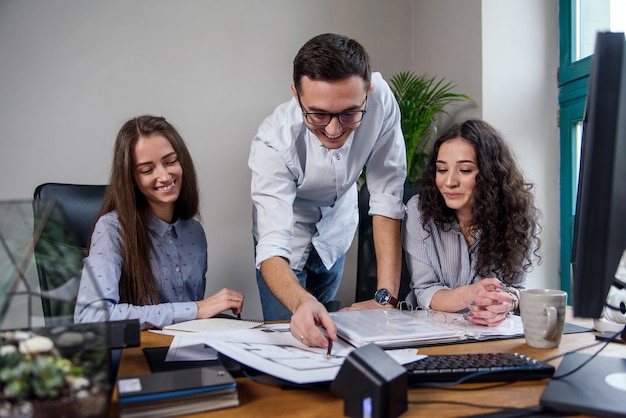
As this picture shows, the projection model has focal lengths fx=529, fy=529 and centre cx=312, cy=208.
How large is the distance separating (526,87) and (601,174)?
5.76 feet

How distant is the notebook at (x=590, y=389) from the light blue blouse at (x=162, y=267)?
80 centimetres

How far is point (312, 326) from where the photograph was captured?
34.7 inches

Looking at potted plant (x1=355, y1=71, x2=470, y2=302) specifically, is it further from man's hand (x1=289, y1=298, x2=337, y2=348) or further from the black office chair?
the black office chair

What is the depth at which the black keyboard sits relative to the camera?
73cm

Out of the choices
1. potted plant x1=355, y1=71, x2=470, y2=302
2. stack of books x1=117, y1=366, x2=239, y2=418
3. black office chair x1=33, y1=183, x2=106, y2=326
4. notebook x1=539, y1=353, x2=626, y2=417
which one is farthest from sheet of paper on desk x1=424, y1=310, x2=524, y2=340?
potted plant x1=355, y1=71, x2=470, y2=302

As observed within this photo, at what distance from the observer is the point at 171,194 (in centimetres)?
150

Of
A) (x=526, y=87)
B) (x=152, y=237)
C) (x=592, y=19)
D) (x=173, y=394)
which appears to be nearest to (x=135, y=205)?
(x=152, y=237)

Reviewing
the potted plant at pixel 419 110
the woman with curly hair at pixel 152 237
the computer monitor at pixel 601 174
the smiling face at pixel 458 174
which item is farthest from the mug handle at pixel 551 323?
the potted plant at pixel 419 110

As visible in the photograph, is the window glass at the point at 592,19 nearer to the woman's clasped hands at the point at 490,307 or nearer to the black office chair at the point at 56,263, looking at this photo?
the woman's clasped hands at the point at 490,307

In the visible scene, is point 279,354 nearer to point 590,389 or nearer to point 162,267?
point 590,389

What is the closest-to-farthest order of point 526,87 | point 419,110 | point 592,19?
point 592,19 → point 526,87 → point 419,110

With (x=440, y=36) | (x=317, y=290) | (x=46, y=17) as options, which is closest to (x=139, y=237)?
(x=317, y=290)

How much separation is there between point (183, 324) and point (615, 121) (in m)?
0.88

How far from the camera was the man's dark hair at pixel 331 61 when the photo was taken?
1.25 metres
